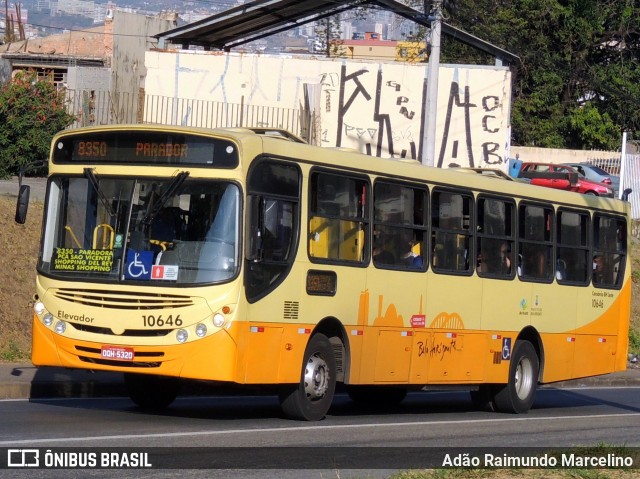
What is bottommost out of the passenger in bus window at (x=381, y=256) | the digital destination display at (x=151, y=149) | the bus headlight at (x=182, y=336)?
the bus headlight at (x=182, y=336)

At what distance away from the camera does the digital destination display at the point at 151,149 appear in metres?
12.5

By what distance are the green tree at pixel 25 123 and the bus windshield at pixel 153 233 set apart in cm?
1479

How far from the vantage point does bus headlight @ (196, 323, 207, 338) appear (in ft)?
39.6

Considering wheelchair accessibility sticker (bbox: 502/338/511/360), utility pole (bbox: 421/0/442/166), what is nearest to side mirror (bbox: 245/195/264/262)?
wheelchair accessibility sticker (bbox: 502/338/511/360)

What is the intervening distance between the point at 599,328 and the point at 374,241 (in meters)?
6.49

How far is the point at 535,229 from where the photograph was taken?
705 inches

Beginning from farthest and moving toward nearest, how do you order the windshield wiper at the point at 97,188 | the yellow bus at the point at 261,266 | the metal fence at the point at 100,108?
the metal fence at the point at 100,108, the windshield wiper at the point at 97,188, the yellow bus at the point at 261,266

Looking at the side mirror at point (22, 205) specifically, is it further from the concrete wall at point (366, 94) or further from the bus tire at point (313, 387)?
the concrete wall at point (366, 94)

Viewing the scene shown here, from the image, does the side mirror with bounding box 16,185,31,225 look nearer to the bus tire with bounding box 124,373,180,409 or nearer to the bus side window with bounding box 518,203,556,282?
the bus tire with bounding box 124,373,180,409

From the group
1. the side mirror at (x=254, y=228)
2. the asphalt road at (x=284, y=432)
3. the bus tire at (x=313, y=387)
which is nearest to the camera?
the asphalt road at (x=284, y=432)

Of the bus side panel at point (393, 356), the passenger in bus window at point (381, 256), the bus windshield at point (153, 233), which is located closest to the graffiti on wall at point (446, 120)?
the bus side panel at point (393, 356)

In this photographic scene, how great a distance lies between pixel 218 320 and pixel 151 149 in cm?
198

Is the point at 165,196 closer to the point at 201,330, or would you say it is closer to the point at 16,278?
the point at 201,330

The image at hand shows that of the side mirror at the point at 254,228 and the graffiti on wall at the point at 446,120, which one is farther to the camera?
the graffiti on wall at the point at 446,120
